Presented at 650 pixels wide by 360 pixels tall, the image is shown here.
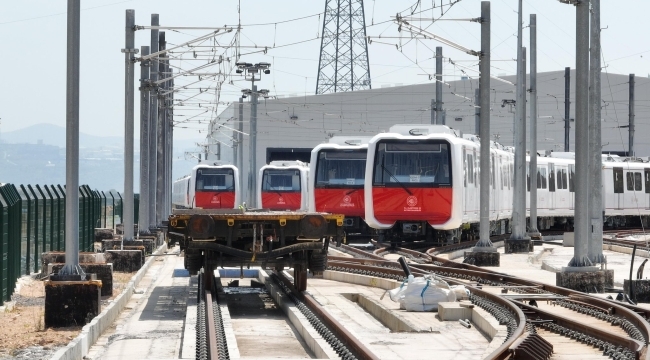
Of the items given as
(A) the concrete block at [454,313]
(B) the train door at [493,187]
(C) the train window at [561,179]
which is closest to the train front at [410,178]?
(B) the train door at [493,187]

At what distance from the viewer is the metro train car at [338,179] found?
3572 centimetres

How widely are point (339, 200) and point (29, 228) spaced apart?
14949mm

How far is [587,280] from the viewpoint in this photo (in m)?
19.5

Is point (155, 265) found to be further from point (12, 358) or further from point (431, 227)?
point (12, 358)

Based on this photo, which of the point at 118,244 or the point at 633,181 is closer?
the point at 118,244

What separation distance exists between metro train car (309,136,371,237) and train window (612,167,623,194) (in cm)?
1802

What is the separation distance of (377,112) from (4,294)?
216 ft

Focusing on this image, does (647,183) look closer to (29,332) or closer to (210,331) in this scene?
(29,332)

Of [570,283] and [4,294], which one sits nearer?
[4,294]

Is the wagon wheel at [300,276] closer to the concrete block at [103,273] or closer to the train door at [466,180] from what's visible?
the concrete block at [103,273]

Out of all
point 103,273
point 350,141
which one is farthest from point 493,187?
point 103,273

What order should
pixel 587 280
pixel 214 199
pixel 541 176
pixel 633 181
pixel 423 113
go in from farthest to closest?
pixel 423 113 < pixel 633 181 < pixel 214 199 < pixel 541 176 < pixel 587 280

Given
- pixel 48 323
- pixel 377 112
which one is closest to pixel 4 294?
pixel 48 323

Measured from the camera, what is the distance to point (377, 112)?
271 ft
